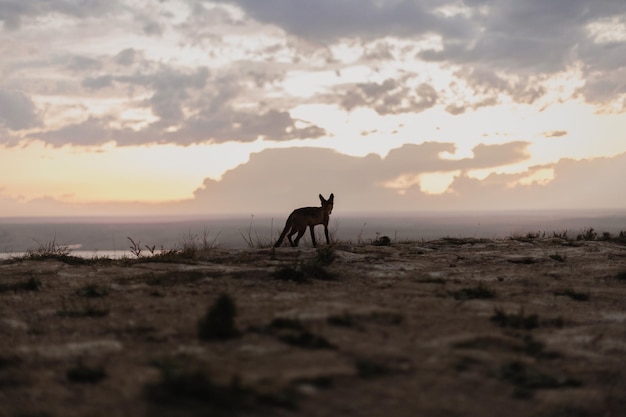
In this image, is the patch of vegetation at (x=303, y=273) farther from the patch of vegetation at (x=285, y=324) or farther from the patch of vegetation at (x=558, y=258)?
the patch of vegetation at (x=558, y=258)

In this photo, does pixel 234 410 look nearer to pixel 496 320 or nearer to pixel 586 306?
pixel 496 320

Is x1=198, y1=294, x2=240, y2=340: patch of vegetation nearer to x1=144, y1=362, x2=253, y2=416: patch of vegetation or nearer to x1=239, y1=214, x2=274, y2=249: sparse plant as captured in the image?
x1=144, y1=362, x2=253, y2=416: patch of vegetation

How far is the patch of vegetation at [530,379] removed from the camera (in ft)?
16.8

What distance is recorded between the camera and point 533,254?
1364 cm

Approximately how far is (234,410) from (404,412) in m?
1.26

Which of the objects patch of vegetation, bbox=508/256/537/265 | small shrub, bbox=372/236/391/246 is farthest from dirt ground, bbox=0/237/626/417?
small shrub, bbox=372/236/391/246

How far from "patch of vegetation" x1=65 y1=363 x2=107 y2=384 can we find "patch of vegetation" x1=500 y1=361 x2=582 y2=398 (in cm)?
348

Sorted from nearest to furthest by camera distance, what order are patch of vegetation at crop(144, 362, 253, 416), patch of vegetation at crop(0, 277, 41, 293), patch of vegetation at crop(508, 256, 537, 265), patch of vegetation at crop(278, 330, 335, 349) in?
1. patch of vegetation at crop(144, 362, 253, 416)
2. patch of vegetation at crop(278, 330, 335, 349)
3. patch of vegetation at crop(0, 277, 41, 293)
4. patch of vegetation at crop(508, 256, 537, 265)

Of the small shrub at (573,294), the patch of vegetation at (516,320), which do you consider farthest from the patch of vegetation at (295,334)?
the small shrub at (573,294)

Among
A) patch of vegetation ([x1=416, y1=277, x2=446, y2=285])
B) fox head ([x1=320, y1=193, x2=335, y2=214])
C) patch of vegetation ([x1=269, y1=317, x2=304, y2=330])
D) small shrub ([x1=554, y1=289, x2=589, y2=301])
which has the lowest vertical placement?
patch of vegetation ([x1=269, y1=317, x2=304, y2=330])

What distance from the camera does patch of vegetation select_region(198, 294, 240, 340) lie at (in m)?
5.91

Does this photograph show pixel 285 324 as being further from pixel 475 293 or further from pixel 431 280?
pixel 431 280

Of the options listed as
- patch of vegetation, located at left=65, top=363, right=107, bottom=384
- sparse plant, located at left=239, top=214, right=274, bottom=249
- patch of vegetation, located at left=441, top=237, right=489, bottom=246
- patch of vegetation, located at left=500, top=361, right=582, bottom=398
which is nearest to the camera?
patch of vegetation, located at left=65, top=363, right=107, bottom=384

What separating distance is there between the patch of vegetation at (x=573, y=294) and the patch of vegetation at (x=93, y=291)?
6.56 metres
